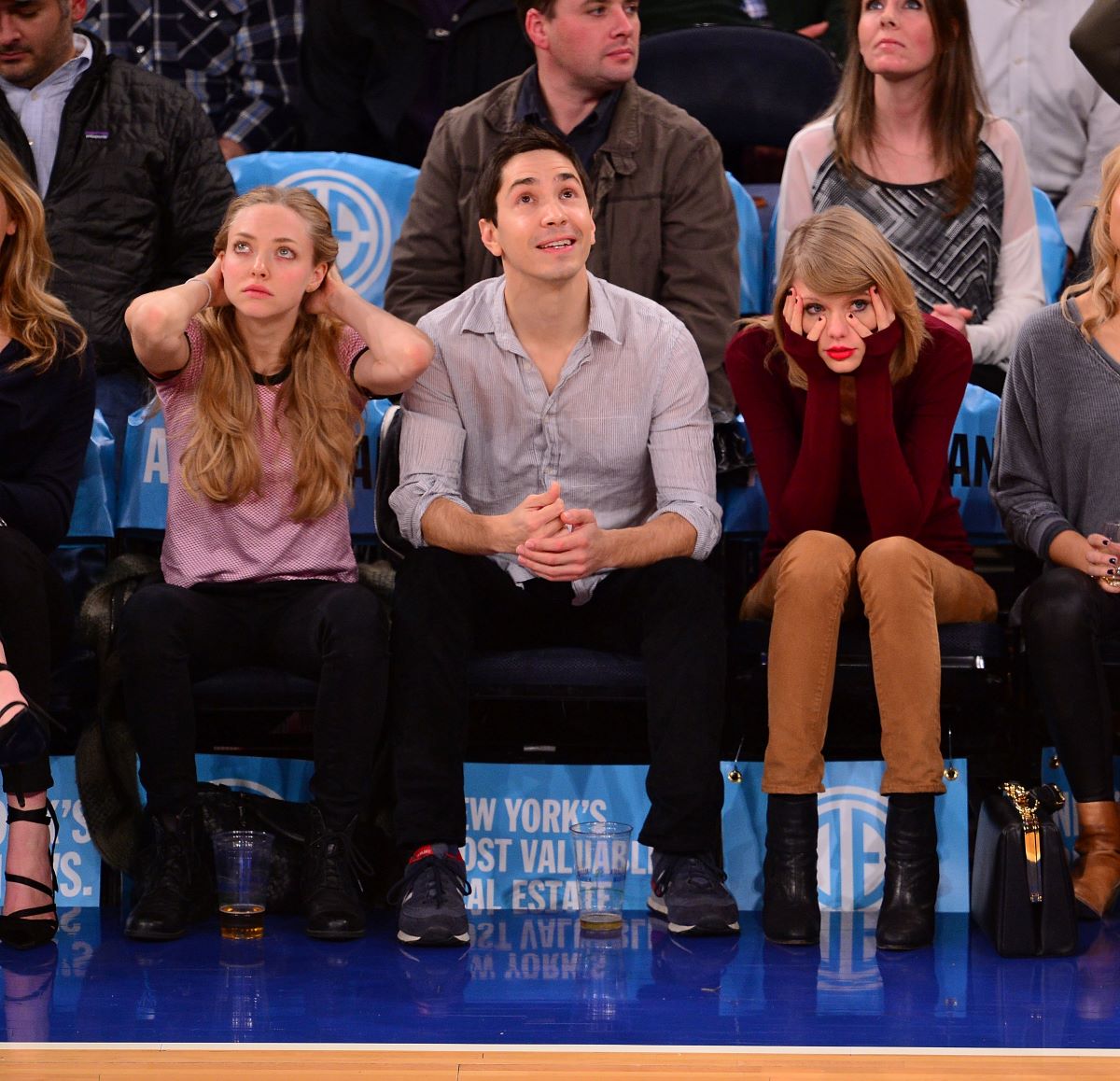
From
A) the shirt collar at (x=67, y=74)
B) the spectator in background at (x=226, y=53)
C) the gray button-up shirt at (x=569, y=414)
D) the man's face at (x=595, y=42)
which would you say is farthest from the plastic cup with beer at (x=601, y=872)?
the spectator in background at (x=226, y=53)

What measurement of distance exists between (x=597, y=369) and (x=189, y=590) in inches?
37.1

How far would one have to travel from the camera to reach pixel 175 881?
10.6 feet

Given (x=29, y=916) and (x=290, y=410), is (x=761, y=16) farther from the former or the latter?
(x=29, y=916)

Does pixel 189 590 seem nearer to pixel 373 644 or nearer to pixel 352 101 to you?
pixel 373 644

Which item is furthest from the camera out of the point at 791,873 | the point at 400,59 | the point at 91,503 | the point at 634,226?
the point at 400,59

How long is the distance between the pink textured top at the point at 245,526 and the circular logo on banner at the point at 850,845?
1106mm

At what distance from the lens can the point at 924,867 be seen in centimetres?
320

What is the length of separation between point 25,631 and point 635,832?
124cm

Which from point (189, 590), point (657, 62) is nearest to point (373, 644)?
point (189, 590)

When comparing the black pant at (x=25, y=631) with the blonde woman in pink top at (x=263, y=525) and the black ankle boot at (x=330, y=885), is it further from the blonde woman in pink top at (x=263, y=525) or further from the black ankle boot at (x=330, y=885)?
the black ankle boot at (x=330, y=885)

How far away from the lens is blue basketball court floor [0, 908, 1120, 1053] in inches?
102

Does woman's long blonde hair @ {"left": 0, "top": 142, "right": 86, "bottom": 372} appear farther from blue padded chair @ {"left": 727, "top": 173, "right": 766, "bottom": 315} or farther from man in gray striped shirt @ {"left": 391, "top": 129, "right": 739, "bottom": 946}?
blue padded chair @ {"left": 727, "top": 173, "right": 766, "bottom": 315}

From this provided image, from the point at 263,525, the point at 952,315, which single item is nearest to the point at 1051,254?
the point at 952,315

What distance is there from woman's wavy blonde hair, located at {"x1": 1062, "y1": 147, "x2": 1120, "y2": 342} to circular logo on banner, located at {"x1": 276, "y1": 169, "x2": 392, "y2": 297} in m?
1.73
